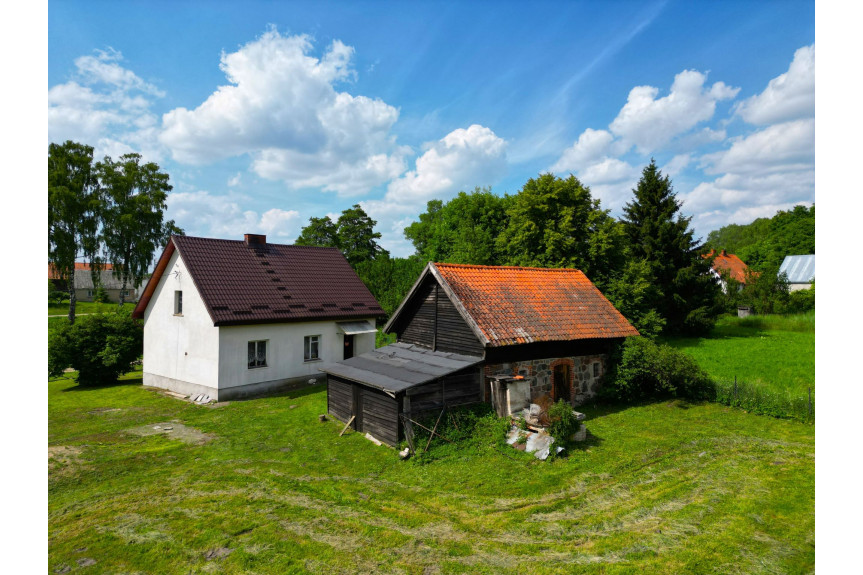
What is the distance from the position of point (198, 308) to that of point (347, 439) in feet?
34.2

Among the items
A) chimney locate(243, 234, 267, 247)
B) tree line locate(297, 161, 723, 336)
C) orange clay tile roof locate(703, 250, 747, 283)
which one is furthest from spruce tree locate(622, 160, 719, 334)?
orange clay tile roof locate(703, 250, 747, 283)

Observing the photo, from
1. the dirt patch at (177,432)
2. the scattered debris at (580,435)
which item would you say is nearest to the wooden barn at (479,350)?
the scattered debris at (580,435)

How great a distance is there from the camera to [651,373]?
17.3 meters

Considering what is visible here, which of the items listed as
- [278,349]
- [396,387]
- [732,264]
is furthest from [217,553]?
[732,264]

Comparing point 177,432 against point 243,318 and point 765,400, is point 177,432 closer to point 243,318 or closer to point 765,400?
point 243,318

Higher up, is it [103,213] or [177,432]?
[103,213]

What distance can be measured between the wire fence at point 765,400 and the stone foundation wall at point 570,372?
4514mm

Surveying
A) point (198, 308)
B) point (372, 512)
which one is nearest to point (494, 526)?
point (372, 512)

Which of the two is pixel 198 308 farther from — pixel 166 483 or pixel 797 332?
pixel 797 332

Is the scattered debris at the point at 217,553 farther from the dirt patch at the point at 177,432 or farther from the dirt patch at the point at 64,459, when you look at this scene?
the dirt patch at the point at 177,432

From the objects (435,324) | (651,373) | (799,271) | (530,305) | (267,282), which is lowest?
(651,373)

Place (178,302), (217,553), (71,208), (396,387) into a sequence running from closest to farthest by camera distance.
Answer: (217,553) → (396,387) → (178,302) → (71,208)

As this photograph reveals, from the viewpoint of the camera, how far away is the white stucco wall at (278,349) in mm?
19203

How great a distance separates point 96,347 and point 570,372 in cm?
2318
